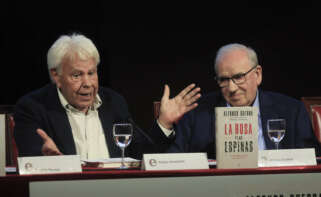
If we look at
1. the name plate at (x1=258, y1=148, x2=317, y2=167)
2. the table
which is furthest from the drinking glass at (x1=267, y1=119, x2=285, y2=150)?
the table

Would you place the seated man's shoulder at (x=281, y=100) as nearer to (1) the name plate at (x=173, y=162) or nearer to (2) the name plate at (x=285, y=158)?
(2) the name plate at (x=285, y=158)

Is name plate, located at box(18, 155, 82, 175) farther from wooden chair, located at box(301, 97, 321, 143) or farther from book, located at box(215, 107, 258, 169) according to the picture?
wooden chair, located at box(301, 97, 321, 143)

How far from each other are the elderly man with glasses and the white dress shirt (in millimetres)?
422

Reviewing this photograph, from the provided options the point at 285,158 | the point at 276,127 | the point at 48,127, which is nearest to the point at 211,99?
the point at 48,127

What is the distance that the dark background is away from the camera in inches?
149

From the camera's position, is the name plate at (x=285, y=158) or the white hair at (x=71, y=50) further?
the white hair at (x=71, y=50)

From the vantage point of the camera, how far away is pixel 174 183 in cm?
163

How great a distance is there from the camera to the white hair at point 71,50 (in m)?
3.00

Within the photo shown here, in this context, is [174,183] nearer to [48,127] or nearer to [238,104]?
[48,127]

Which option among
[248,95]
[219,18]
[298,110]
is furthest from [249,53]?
[219,18]

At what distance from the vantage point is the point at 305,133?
9.85 ft

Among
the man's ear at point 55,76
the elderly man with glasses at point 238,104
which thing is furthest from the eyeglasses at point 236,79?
the man's ear at point 55,76

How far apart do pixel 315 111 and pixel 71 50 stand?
1553 millimetres

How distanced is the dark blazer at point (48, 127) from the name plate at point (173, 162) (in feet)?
3.55
